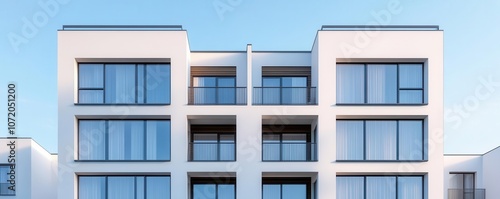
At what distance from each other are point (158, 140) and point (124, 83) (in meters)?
2.44

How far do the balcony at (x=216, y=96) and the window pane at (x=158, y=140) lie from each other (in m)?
1.52

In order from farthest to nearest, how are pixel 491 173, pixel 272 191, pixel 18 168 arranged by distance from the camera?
pixel 491 173 → pixel 18 168 → pixel 272 191

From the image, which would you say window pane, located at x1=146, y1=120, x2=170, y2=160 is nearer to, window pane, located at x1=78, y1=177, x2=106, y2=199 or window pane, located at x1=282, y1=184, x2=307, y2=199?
window pane, located at x1=78, y1=177, x2=106, y2=199

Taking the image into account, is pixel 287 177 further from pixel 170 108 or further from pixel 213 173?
pixel 170 108

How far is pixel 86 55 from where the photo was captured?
1493 centimetres

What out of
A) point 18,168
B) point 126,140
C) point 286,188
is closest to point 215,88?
point 126,140

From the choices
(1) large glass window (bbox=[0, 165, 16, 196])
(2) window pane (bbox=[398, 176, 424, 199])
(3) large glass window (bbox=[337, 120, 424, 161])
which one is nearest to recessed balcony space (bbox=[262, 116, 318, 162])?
(3) large glass window (bbox=[337, 120, 424, 161])

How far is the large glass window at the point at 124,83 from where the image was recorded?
593 inches

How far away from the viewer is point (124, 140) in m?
15.1

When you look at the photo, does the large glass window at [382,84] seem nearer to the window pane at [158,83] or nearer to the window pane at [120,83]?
the window pane at [158,83]

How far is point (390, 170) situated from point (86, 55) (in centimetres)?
1172

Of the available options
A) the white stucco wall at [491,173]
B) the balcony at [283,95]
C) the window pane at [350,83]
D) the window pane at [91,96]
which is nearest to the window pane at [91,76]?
the window pane at [91,96]

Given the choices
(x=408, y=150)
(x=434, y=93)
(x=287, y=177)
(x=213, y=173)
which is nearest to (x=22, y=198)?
(x=213, y=173)

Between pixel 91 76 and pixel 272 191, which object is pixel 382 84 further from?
pixel 91 76
